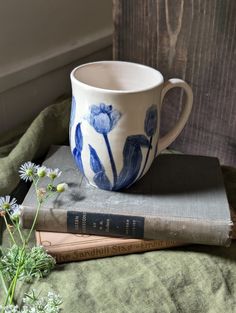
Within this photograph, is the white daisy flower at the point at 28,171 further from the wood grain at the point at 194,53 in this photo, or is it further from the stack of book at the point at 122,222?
the wood grain at the point at 194,53

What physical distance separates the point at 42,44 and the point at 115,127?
30cm

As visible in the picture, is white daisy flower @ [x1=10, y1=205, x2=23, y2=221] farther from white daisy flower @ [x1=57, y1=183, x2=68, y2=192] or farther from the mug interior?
the mug interior

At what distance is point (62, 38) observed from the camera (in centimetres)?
81

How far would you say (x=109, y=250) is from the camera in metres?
0.53

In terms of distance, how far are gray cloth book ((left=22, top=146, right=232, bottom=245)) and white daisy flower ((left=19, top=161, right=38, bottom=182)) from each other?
21 mm

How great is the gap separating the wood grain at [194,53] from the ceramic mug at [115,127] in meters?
0.10

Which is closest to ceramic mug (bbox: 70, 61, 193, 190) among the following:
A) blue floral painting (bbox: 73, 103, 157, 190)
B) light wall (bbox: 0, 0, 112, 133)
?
blue floral painting (bbox: 73, 103, 157, 190)

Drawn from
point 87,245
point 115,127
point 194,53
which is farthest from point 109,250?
point 194,53

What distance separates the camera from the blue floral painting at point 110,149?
0.53m

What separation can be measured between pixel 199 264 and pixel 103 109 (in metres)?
0.19

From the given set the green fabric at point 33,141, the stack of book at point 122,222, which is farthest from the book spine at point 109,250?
the green fabric at point 33,141

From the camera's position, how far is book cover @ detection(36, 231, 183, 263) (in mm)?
518

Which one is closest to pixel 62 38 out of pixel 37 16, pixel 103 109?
pixel 37 16

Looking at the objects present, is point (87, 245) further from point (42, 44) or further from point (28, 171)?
point (42, 44)
